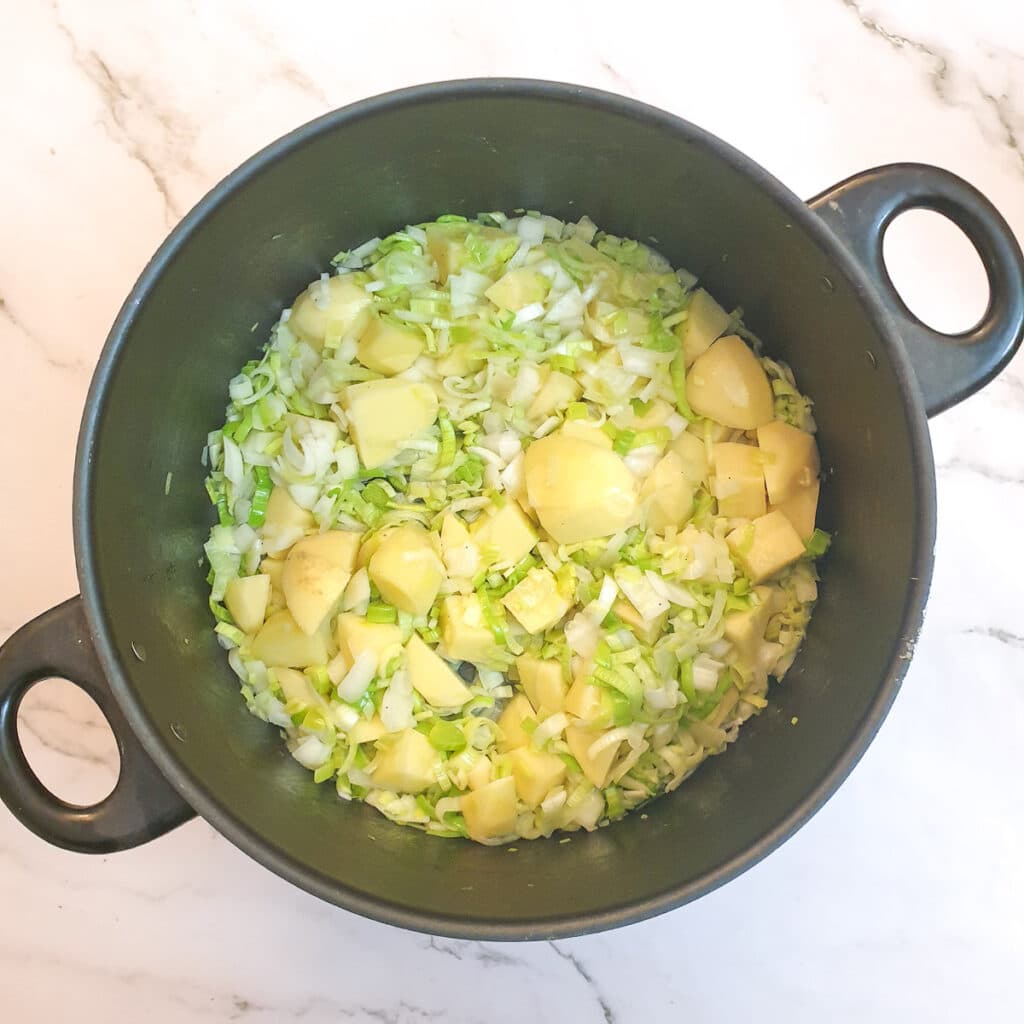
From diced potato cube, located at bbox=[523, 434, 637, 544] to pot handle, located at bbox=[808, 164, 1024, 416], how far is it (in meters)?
0.33

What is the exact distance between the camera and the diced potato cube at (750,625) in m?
1.08

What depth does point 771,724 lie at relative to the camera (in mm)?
1086

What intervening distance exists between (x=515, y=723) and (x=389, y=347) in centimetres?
47

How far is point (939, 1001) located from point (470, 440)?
87 centimetres

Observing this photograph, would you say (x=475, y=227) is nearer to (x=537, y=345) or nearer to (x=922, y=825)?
(x=537, y=345)

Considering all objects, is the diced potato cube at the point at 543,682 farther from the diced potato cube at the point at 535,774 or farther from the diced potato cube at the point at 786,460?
the diced potato cube at the point at 786,460

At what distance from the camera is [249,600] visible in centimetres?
110

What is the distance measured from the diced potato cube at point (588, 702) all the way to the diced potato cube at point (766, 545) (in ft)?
0.73

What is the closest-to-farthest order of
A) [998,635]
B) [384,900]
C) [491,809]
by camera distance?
[384,900] < [491,809] < [998,635]

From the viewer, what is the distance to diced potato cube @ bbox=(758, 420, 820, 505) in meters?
1.09

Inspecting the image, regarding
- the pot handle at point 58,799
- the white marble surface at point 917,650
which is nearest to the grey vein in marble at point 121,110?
the white marble surface at point 917,650

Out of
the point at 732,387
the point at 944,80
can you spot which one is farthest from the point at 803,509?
the point at 944,80

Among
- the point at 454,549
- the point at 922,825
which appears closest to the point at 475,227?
the point at 454,549

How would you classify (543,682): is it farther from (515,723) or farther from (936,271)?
(936,271)
